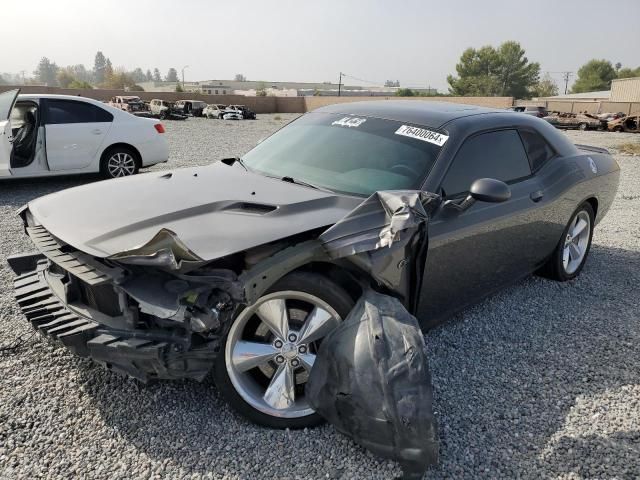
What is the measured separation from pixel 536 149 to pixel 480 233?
4.22 ft

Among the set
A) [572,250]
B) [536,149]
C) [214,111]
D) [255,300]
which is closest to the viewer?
[255,300]

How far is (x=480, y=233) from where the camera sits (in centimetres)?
335

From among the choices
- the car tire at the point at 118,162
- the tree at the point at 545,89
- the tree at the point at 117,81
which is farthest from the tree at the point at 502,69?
the car tire at the point at 118,162

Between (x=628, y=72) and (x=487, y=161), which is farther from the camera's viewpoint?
(x=628, y=72)

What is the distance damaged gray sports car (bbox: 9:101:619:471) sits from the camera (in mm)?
2217

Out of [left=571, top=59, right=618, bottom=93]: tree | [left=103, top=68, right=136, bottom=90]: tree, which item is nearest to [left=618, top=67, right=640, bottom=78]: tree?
[left=571, top=59, right=618, bottom=93]: tree

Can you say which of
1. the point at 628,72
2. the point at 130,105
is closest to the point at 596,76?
the point at 628,72

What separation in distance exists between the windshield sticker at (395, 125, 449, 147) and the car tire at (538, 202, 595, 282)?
6.00 feet

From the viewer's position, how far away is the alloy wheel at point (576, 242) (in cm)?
467

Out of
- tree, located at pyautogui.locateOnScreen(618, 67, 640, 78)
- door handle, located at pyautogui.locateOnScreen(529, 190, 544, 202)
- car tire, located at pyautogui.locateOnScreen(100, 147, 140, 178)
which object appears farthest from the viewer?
tree, located at pyautogui.locateOnScreen(618, 67, 640, 78)

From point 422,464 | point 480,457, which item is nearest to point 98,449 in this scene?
point 422,464

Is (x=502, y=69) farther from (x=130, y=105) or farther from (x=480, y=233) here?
(x=480, y=233)

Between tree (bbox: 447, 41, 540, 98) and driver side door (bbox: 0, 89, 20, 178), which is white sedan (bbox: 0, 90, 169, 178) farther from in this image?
tree (bbox: 447, 41, 540, 98)

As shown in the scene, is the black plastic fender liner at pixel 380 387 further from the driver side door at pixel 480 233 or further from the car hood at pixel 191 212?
the driver side door at pixel 480 233
